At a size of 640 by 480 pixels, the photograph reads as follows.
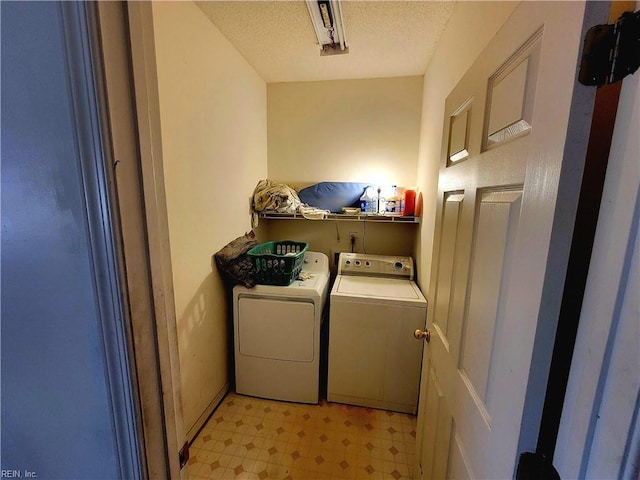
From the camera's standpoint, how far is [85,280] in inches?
19.6

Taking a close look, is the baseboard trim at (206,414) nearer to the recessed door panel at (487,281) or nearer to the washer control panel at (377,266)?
the washer control panel at (377,266)

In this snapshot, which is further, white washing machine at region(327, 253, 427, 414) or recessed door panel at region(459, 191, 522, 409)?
white washing machine at region(327, 253, 427, 414)

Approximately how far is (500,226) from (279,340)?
1713 mm

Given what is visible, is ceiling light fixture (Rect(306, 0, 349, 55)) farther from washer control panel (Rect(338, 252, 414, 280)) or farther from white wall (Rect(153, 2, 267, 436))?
washer control panel (Rect(338, 252, 414, 280))

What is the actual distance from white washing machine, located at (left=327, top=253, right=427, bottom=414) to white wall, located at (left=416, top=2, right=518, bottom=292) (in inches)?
10.0

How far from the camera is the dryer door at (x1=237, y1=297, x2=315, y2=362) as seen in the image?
1.92 meters

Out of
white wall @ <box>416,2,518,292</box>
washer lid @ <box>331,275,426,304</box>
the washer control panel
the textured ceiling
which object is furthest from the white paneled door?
the washer control panel

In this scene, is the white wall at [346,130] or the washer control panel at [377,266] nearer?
the washer control panel at [377,266]

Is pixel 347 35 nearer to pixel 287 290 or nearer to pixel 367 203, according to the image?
pixel 367 203

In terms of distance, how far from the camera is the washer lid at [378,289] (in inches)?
74.5

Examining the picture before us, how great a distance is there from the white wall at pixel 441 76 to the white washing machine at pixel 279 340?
91 cm

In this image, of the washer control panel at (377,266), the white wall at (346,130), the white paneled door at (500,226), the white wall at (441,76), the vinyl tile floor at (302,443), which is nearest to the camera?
the white paneled door at (500,226)

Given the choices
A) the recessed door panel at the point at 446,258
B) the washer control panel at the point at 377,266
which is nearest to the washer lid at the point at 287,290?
the washer control panel at the point at 377,266

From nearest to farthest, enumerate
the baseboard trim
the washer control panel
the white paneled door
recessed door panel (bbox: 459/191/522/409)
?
the white paneled door → recessed door panel (bbox: 459/191/522/409) → the baseboard trim → the washer control panel
